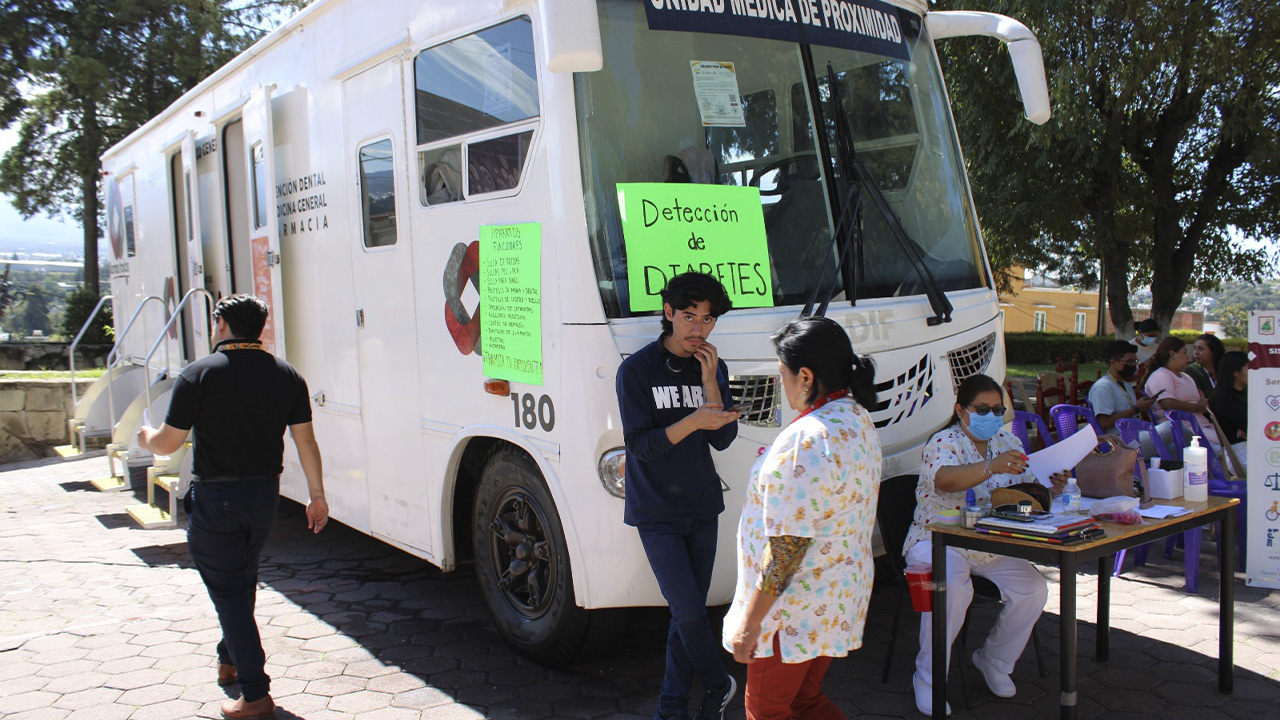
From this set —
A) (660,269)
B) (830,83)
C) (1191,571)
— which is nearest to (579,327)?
(660,269)

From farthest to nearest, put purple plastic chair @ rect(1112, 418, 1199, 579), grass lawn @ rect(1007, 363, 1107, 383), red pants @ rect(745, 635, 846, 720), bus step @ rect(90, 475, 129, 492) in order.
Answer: grass lawn @ rect(1007, 363, 1107, 383) → bus step @ rect(90, 475, 129, 492) → purple plastic chair @ rect(1112, 418, 1199, 579) → red pants @ rect(745, 635, 846, 720)

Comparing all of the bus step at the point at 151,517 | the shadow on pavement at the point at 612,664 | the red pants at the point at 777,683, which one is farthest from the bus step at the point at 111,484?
the red pants at the point at 777,683

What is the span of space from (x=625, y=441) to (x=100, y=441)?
10385mm

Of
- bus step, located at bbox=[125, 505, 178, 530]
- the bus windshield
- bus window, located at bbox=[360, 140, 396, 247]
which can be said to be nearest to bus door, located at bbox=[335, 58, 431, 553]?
bus window, located at bbox=[360, 140, 396, 247]

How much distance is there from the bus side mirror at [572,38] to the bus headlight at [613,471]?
1.39 metres

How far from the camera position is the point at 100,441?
11602 mm

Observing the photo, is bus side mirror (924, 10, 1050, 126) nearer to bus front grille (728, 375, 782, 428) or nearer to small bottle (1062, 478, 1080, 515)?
small bottle (1062, 478, 1080, 515)

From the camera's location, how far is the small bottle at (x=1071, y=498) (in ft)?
12.3

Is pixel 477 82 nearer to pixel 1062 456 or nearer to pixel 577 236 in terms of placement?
pixel 577 236

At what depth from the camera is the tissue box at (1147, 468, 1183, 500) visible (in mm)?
4055

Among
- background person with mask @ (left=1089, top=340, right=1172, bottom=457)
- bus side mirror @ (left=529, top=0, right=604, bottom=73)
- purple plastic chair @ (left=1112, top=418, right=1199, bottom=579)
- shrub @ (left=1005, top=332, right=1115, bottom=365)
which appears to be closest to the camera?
bus side mirror @ (left=529, top=0, right=604, bottom=73)

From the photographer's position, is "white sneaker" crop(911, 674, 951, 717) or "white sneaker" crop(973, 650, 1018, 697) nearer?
"white sneaker" crop(911, 674, 951, 717)

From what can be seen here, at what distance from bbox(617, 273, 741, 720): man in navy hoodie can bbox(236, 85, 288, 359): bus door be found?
3130 mm

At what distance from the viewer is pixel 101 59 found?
1877cm
